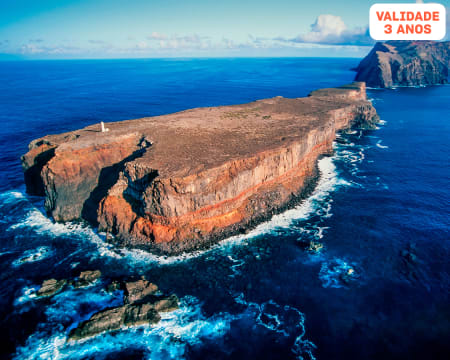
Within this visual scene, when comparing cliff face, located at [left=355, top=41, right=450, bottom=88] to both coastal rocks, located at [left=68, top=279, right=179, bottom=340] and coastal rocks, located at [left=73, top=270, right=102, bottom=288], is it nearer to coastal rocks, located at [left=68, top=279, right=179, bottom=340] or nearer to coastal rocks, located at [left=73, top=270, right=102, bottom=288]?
coastal rocks, located at [left=68, top=279, right=179, bottom=340]

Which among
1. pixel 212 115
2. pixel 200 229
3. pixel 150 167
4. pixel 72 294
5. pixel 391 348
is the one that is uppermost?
pixel 212 115

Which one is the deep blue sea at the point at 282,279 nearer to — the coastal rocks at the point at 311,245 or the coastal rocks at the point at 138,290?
the coastal rocks at the point at 311,245

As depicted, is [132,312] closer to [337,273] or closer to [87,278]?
[87,278]

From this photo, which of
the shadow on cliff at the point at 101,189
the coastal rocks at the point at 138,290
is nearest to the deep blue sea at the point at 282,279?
the coastal rocks at the point at 138,290

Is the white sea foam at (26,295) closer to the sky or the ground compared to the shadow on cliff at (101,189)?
closer to the ground

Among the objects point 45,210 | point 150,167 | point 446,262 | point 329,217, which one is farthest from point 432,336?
point 45,210

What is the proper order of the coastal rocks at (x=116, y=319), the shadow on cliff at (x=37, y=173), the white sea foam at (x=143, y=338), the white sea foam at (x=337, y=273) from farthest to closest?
the shadow on cliff at (x=37, y=173), the white sea foam at (x=337, y=273), the coastal rocks at (x=116, y=319), the white sea foam at (x=143, y=338)

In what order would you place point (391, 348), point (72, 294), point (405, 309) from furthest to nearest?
point (72, 294), point (405, 309), point (391, 348)

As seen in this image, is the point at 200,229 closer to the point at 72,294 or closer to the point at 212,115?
the point at 72,294
